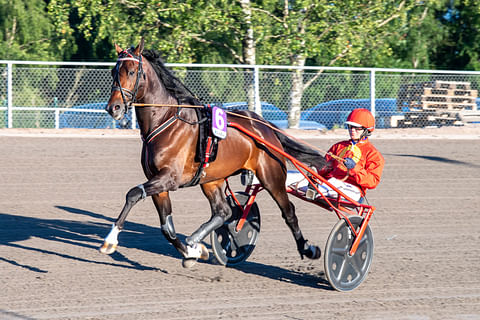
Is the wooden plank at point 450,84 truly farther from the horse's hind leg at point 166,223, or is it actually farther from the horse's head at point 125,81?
the horse's head at point 125,81

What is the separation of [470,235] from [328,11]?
9.07m

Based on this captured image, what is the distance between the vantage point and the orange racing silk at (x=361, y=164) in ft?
17.5

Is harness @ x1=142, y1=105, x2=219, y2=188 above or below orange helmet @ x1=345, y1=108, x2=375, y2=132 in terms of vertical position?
below

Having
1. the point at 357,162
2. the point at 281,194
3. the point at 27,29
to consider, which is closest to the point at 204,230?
the point at 281,194

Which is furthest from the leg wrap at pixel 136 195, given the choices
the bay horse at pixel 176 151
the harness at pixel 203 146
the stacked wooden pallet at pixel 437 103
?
the stacked wooden pallet at pixel 437 103

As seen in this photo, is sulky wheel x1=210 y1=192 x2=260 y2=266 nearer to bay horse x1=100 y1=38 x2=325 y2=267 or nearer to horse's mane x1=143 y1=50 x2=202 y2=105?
bay horse x1=100 y1=38 x2=325 y2=267

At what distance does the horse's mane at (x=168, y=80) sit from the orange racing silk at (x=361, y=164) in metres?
1.22

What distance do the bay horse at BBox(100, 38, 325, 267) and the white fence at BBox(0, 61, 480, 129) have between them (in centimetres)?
701

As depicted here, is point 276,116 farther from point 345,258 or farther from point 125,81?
point 125,81

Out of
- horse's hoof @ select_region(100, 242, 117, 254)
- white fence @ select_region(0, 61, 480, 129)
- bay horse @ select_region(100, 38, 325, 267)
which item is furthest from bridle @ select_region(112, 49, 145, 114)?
white fence @ select_region(0, 61, 480, 129)

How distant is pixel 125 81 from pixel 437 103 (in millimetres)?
11089

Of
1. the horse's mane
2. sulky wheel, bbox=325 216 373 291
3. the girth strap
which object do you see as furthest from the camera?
the horse's mane

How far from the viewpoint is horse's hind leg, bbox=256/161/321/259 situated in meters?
5.71

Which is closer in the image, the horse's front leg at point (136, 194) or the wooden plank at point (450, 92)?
the horse's front leg at point (136, 194)
